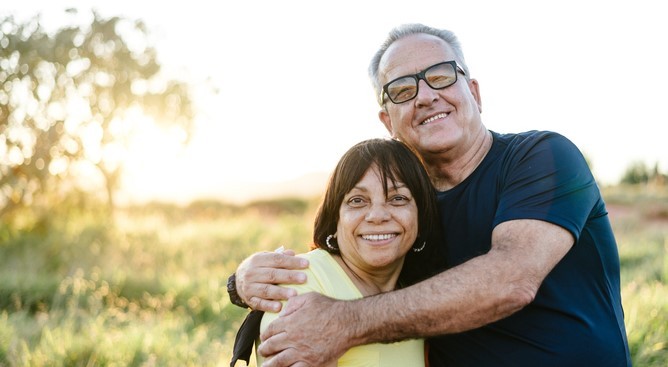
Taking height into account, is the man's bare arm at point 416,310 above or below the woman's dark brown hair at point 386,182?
below

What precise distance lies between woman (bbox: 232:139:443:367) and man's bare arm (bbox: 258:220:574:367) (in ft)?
0.64

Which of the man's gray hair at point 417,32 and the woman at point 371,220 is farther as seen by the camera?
the man's gray hair at point 417,32

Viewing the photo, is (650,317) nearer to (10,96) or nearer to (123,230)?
(123,230)

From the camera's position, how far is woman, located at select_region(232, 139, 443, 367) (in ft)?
9.80

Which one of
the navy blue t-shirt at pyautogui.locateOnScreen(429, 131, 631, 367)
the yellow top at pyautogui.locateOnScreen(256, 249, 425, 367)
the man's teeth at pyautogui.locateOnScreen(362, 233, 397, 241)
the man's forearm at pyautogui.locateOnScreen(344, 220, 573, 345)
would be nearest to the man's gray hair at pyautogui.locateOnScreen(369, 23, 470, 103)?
the navy blue t-shirt at pyautogui.locateOnScreen(429, 131, 631, 367)

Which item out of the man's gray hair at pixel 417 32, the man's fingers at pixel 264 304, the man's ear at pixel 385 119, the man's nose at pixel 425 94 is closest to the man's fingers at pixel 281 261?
the man's fingers at pixel 264 304

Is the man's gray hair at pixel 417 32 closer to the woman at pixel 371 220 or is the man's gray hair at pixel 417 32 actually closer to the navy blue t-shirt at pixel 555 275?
the navy blue t-shirt at pixel 555 275

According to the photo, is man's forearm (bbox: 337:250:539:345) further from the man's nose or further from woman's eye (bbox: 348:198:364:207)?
the man's nose

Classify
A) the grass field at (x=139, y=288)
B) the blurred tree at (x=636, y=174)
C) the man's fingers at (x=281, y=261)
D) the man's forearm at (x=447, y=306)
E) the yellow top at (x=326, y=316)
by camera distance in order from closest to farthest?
1. the man's forearm at (x=447, y=306)
2. the yellow top at (x=326, y=316)
3. the man's fingers at (x=281, y=261)
4. the grass field at (x=139, y=288)
5. the blurred tree at (x=636, y=174)

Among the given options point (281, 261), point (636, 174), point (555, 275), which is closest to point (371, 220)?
point (281, 261)

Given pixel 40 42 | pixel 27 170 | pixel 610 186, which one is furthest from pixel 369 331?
pixel 610 186

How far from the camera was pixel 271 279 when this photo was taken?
9.51 feet

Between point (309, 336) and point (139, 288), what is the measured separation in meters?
6.41

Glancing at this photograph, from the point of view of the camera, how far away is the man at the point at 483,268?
2682mm
